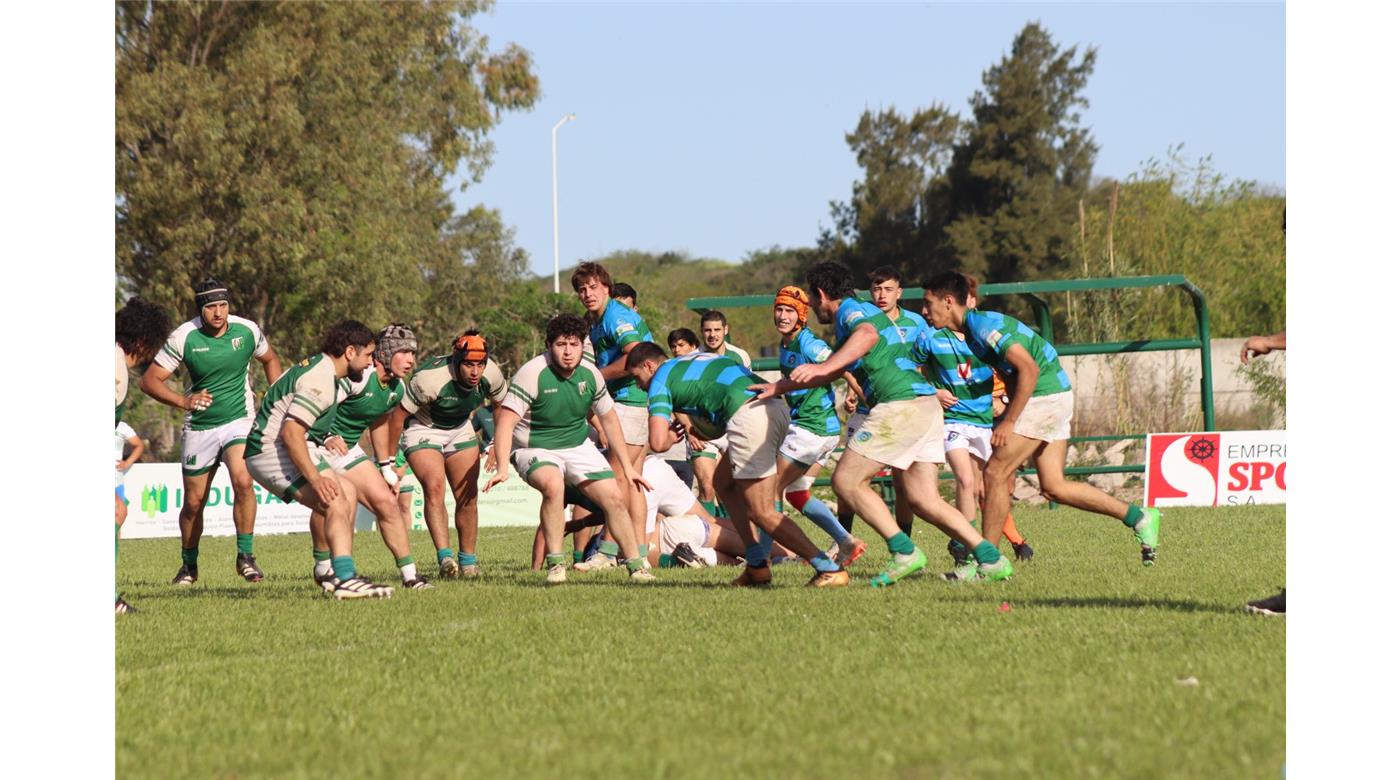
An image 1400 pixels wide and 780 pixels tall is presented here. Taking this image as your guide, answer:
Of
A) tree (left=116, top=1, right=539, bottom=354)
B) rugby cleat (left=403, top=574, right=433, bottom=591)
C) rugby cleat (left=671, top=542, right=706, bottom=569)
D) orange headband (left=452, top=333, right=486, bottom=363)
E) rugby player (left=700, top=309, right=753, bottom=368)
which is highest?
tree (left=116, top=1, right=539, bottom=354)

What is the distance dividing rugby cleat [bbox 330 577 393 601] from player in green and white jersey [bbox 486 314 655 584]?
57.4 inches

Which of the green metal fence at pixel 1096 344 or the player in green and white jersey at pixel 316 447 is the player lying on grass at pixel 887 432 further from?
the green metal fence at pixel 1096 344

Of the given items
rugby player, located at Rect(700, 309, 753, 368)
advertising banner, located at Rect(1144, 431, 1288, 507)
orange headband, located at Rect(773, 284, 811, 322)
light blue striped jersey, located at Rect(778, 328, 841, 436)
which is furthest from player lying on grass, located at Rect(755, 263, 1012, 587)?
advertising banner, located at Rect(1144, 431, 1288, 507)

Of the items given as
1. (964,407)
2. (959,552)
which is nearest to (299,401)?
(959,552)

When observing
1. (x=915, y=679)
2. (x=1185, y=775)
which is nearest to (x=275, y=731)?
(x=915, y=679)

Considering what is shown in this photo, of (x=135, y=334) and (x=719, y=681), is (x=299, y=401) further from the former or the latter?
(x=719, y=681)

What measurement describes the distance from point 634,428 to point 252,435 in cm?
375

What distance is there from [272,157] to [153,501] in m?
13.0

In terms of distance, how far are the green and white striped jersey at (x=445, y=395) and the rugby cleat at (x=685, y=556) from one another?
2.40m

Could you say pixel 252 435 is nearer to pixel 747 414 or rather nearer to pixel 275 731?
pixel 747 414

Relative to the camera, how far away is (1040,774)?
15.5 feet

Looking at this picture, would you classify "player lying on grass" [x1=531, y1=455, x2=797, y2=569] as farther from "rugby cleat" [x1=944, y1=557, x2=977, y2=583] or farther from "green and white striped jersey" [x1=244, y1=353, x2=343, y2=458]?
"green and white striped jersey" [x1=244, y1=353, x2=343, y2=458]

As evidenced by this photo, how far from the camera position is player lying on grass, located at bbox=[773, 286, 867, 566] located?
1059 cm

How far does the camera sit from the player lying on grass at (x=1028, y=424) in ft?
35.3
